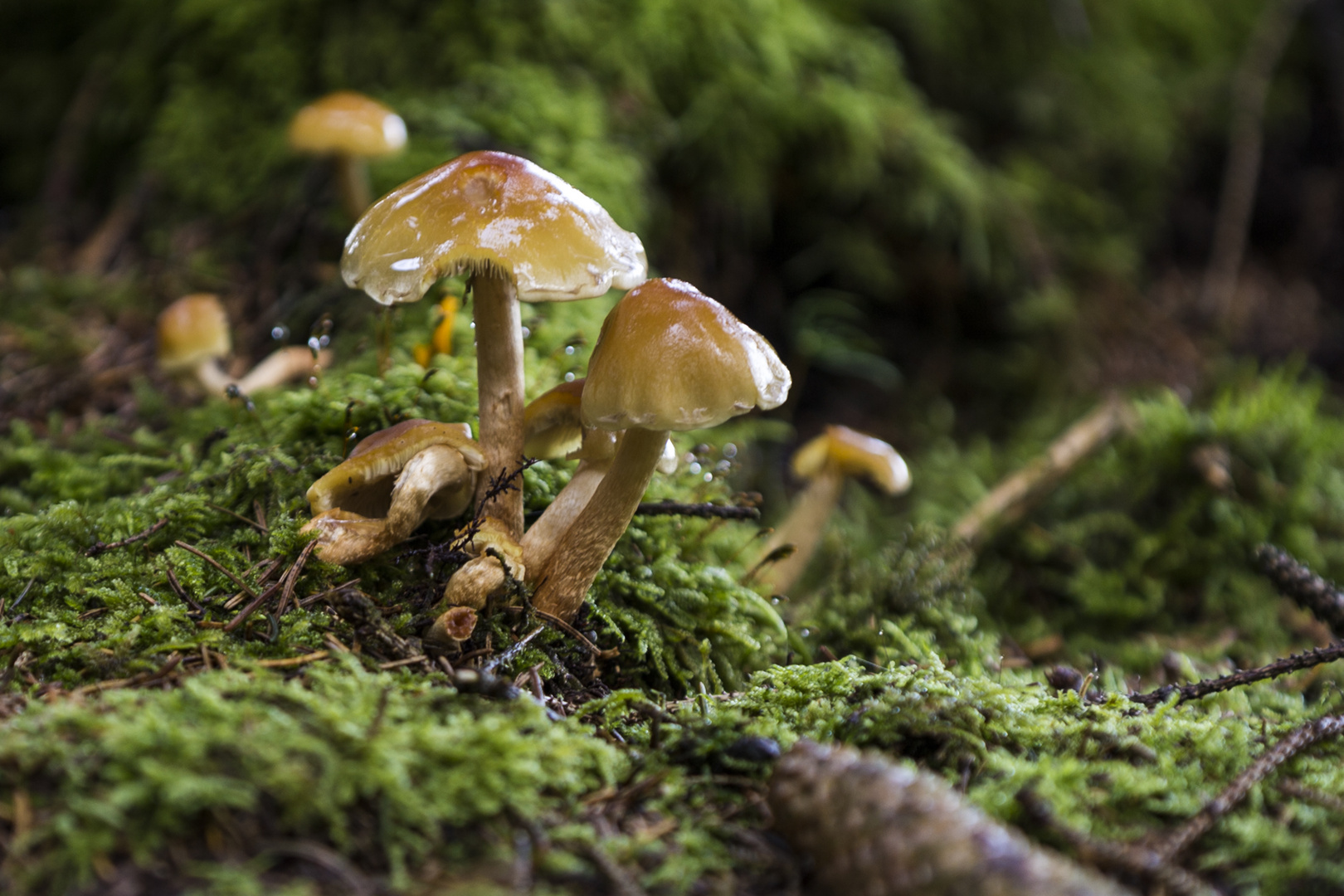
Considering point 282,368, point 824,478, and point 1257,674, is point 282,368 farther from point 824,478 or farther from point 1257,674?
point 1257,674

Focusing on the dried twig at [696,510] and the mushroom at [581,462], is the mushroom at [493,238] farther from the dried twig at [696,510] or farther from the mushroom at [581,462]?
the dried twig at [696,510]

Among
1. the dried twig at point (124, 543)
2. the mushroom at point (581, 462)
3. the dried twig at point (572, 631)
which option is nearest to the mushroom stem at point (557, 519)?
the mushroom at point (581, 462)

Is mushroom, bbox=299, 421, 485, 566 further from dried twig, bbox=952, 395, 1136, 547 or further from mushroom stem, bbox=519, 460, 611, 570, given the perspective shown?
dried twig, bbox=952, 395, 1136, 547

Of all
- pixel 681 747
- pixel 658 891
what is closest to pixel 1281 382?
pixel 681 747

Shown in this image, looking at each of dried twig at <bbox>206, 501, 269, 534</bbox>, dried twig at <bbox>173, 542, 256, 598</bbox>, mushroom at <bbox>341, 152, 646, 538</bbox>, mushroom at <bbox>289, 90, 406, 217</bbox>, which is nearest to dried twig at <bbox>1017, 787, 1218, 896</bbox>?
mushroom at <bbox>341, 152, 646, 538</bbox>

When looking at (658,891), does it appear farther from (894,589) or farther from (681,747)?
(894,589)

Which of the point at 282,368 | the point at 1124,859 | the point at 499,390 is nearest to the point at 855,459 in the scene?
the point at 499,390
